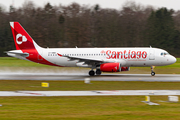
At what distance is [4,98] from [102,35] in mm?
65817

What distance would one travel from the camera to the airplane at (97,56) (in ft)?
109

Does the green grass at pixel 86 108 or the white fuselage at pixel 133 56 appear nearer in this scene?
the green grass at pixel 86 108

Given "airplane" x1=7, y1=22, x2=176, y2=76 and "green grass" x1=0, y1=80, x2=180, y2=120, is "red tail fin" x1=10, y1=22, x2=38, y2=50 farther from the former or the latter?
"green grass" x1=0, y1=80, x2=180, y2=120

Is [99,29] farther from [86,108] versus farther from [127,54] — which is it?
[86,108]

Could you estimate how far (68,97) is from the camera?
17.0 meters

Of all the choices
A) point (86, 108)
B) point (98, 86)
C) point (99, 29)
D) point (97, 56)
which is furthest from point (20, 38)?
point (99, 29)

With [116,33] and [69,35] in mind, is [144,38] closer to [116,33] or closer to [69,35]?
[116,33]

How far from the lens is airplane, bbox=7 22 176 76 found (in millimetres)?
33156

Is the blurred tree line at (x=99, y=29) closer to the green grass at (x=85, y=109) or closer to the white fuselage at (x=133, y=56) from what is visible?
the white fuselage at (x=133, y=56)

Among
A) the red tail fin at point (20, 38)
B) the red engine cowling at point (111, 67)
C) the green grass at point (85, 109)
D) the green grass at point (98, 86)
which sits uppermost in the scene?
the red tail fin at point (20, 38)

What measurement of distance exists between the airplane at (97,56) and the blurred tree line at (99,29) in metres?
40.6

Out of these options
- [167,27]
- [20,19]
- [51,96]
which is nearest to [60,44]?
Result: [20,19]

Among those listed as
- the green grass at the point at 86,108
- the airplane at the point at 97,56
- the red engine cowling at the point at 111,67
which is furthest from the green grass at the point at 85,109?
the airplane at the point at 97,56

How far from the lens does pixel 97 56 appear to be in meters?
34.3
